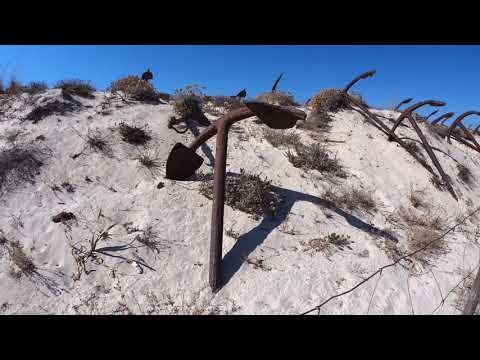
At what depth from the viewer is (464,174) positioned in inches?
299

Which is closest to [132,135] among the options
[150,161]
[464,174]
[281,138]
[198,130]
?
[150,161]

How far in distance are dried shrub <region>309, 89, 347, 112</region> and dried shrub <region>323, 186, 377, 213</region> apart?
352 centimetres

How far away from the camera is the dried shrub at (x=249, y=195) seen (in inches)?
183

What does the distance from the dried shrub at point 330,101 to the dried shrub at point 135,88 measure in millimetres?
4371

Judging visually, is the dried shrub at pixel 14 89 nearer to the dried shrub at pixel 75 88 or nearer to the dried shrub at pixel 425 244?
the dried shrub at pixel 75 88

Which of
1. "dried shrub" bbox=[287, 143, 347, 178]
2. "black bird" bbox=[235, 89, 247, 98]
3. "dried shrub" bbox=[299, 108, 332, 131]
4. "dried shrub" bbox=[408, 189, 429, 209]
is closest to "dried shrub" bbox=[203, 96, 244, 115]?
"black bird" bbox=[235, 89, 247, 98]

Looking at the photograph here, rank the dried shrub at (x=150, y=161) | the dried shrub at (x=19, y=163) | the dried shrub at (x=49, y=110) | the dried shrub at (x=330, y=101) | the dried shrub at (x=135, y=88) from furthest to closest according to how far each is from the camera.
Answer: the dried shrub at (x=330, y=101) < the dried shrub at (x=135, y=88) < the dried shrub at (x=49, y=110) < the dried shrub at (x=150, y=161) < the dried shrub at (x=19, y=163)

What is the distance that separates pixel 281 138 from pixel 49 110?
4827 millimetres

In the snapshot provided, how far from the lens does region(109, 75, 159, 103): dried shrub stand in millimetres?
7351

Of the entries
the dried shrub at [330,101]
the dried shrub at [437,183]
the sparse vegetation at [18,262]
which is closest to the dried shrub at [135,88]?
the dried shrub at [330,101]
